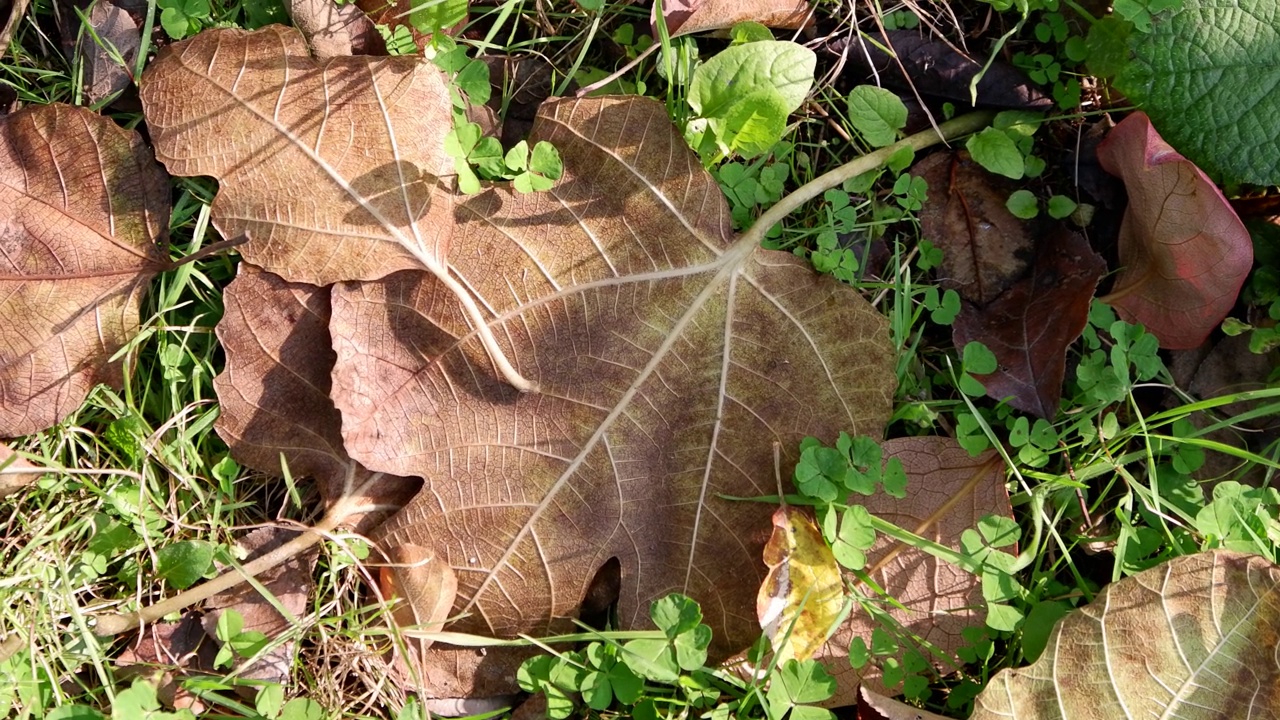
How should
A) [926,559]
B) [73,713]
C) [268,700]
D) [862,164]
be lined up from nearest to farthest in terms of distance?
1. [73,713]
2. [268,700]
3. [926,559]
4. [862,164]

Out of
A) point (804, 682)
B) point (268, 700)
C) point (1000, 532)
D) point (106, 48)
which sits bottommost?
point (268, 700)

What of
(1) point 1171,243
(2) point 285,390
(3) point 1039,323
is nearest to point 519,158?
(2) point 285,390

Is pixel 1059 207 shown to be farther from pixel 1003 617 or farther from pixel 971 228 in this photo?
pixel 1003 617

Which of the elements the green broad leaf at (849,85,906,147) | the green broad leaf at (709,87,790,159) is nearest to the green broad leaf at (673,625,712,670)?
the green broad leaf at (709,87,790,159)

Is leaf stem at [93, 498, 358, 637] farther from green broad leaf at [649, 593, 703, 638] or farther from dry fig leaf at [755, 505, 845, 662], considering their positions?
dry fig leaf at [755, 505, 845, 662]

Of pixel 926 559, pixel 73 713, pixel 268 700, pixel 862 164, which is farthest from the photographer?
pixel 862 164

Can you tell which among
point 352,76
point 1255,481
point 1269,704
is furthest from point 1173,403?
point 352,76

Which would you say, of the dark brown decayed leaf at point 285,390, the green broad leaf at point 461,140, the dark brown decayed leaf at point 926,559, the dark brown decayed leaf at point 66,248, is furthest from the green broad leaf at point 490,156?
the dark brown decayed leaf at point 926,559
